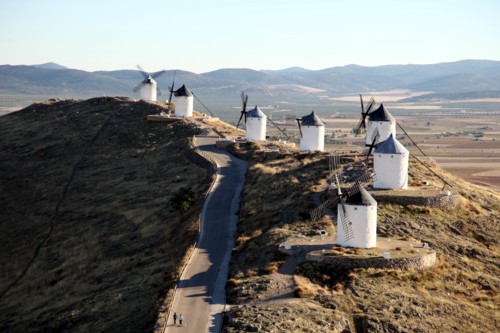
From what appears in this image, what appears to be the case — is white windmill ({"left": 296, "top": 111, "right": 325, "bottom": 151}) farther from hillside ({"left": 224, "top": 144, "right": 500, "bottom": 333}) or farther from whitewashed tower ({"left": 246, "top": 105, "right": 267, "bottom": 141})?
hillside ({"left": 224, "top": 144, "right": 500, "bottom": 333})

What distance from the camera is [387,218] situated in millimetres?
47594

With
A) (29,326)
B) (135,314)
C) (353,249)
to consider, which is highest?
(353,249)

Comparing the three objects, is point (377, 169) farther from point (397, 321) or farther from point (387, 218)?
point (397, 321)

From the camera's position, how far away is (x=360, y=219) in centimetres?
4212

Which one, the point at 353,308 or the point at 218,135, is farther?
the point at 218,135

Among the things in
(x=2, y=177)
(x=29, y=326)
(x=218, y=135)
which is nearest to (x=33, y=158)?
(x=2, y=177)

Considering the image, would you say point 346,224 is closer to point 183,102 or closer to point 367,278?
point 367,278

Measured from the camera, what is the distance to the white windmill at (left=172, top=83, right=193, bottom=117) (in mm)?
90562

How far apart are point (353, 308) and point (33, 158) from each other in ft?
184

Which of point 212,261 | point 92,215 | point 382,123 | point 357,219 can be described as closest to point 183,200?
point 92,215

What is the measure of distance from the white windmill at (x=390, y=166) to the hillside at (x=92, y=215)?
12.9 meters

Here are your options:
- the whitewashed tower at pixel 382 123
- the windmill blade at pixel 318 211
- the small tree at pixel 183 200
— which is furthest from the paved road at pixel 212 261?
the whitewashed tower at pixel 382 123

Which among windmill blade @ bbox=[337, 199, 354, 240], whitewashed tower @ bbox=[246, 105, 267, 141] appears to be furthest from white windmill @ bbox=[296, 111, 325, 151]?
windmill blade @ bbox=[337, 199, 354, 240]

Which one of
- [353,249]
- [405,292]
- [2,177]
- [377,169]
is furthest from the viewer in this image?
[2,177]
